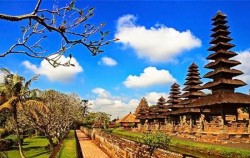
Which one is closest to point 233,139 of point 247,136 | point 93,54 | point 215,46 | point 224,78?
point 247,136

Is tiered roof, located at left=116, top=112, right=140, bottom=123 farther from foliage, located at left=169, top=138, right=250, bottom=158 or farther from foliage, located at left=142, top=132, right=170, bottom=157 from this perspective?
foliage, located at left=142, top=132, right=170, bottom=157

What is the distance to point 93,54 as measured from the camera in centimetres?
479

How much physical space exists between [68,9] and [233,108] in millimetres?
35297

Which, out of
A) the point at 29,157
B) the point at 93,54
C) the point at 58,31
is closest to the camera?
the point at 58,31

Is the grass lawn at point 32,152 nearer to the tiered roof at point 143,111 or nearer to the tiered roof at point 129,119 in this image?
the tiered roof at point 143,111

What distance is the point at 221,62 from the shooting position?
39312 millimetres

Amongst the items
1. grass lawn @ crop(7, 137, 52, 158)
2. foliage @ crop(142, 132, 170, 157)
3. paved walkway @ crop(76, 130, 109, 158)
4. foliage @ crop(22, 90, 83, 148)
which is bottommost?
grass lawn @ crop(7, 137, 52, 158)

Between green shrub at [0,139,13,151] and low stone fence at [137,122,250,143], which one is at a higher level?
low stone fence at [137,122,250,143]

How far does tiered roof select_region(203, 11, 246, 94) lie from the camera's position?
3869 cm

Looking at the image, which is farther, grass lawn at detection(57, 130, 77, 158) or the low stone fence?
the low stone fence

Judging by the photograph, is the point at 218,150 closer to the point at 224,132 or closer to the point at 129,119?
the point at 224,132

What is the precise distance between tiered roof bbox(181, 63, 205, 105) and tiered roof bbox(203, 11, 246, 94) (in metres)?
13.0

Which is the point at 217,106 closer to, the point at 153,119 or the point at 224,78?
the point at 224,78

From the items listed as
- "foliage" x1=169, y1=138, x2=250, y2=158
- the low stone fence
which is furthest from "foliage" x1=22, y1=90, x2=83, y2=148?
the low stone fence
